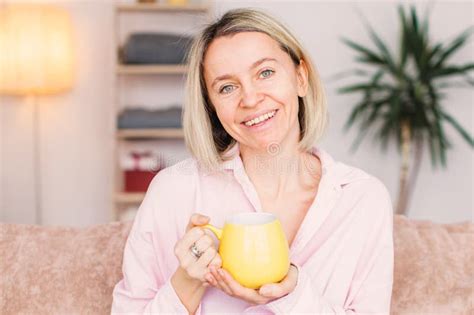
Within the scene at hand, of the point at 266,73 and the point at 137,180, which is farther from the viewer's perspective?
the point at 137,180

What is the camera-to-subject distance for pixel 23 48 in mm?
3301

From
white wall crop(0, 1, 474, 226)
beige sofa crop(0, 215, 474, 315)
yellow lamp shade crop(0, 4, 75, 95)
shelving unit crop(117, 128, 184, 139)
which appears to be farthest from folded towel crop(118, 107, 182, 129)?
beige sofa crop(0, 215, 474, 315)

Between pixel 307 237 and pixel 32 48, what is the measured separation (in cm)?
256

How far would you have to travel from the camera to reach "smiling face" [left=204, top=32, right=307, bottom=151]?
1.16 meters

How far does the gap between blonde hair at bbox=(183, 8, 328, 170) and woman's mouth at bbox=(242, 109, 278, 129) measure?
0.13 meters

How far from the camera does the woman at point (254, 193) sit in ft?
3.81

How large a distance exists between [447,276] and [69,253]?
2.63 feet

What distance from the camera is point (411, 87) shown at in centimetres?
322

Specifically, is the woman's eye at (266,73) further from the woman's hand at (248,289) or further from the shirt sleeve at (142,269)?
the woman's hand at (248,289)

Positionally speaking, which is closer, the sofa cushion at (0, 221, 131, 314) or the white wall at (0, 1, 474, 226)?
the sofa cushion at (0, 221, 131, 314)

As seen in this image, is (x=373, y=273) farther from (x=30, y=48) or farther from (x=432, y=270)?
(x=30, y=48)

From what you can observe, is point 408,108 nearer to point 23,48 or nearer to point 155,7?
point 155,7

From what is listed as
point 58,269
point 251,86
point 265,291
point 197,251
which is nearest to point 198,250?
point 197,251

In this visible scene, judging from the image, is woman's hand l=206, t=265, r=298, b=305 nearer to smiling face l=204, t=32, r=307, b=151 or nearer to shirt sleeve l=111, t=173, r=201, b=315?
shirt sleeve l=111, t=173, r=201, b=315
